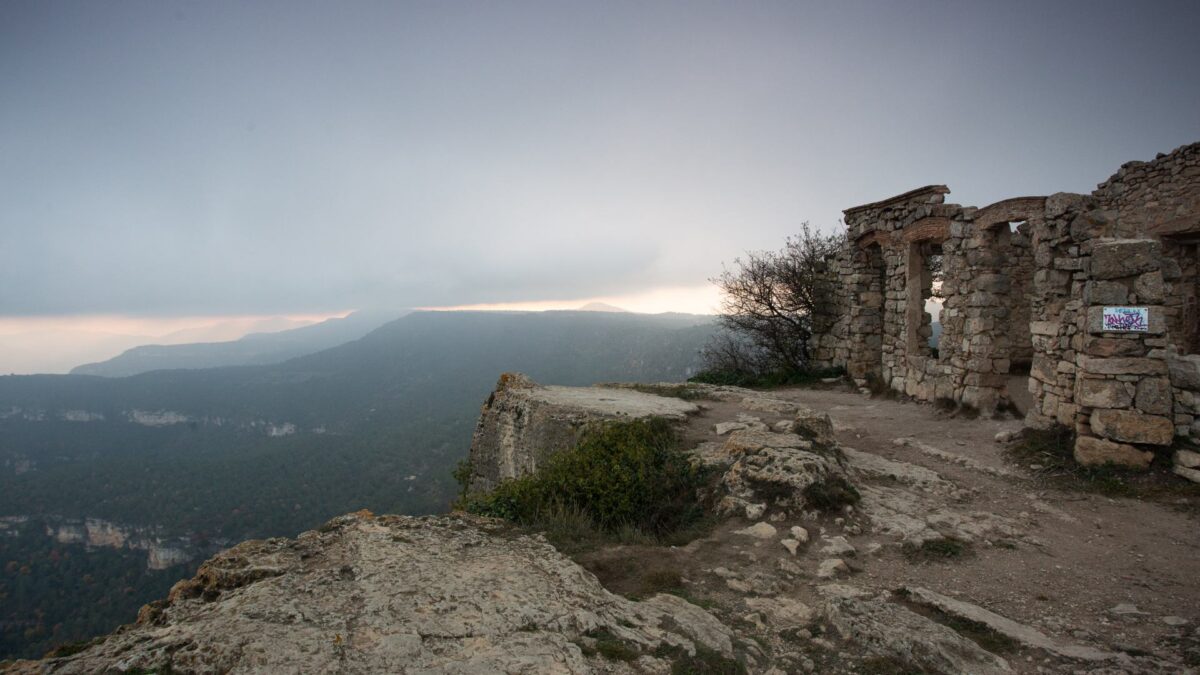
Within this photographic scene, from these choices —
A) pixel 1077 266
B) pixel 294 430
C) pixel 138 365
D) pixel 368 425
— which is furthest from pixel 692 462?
pixel 138 365

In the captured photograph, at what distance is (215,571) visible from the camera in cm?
293

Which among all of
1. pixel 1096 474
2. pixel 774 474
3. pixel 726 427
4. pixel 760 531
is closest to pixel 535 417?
pixel 726 427

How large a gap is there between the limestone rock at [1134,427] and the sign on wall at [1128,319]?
95 cm

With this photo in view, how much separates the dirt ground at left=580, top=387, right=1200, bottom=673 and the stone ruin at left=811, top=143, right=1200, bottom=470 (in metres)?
1.27

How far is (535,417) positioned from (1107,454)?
271 inches

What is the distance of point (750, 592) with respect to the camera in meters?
3.22

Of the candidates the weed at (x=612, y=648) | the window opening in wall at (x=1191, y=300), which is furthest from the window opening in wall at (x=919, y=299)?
the weed at (x=612, y=648)

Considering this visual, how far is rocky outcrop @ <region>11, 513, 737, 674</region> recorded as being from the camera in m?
2.10

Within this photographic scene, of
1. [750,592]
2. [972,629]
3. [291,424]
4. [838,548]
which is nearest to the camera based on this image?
[972,629]

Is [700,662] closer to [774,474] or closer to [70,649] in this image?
[774,474]

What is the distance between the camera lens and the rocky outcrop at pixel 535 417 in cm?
698

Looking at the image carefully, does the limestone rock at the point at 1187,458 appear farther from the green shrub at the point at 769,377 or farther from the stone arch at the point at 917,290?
the green shrub at the point at 769,377

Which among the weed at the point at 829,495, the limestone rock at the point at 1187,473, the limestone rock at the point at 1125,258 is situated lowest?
the limestone rock at the point at 1187,473

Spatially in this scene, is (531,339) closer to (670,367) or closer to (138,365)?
(670,367)
